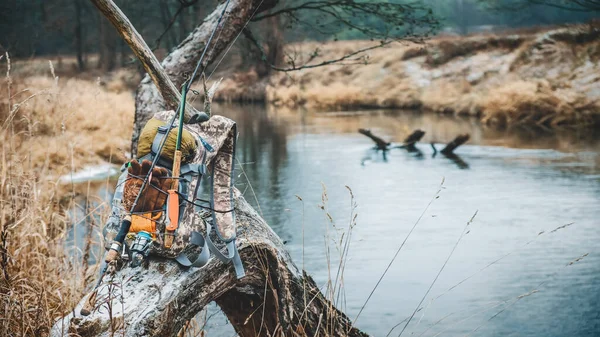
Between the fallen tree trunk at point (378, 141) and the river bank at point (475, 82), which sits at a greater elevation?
the river bank at point (475, 82)

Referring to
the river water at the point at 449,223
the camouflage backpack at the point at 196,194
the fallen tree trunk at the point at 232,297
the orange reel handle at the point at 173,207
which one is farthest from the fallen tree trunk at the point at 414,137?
the orange reel handle at the point at 173,207

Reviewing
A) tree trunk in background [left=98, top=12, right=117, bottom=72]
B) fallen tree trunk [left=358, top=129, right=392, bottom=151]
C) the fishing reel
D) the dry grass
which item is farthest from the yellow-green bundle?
tree trunk in background [left=98, top=12, right=117, bottom=72]

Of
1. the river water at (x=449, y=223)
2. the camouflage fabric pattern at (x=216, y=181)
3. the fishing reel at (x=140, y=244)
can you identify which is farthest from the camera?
the river water at (x=449, y=223)

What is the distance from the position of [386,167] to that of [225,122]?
12571 millimetres

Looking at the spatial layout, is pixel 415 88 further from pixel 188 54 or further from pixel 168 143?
pixel 168 143

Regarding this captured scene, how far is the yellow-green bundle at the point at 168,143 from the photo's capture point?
2.76 m

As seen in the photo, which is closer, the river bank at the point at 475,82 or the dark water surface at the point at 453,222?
the dark water surface at the point at 453,222

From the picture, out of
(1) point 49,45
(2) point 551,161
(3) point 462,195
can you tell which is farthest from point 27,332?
(1) point 49,45

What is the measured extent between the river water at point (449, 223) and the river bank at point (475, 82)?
2.82m

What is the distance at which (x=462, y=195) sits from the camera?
40.9 ft

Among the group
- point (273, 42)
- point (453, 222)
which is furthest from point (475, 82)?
point (453, 222)

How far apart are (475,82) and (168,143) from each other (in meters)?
28.5

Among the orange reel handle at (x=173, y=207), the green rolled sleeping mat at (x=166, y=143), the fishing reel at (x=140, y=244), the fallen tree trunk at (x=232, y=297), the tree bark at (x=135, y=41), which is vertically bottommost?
the fallen tree trunk at (x=232, y=297)

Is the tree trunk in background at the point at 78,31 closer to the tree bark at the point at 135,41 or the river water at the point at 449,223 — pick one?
the river water at the point at 449,223
